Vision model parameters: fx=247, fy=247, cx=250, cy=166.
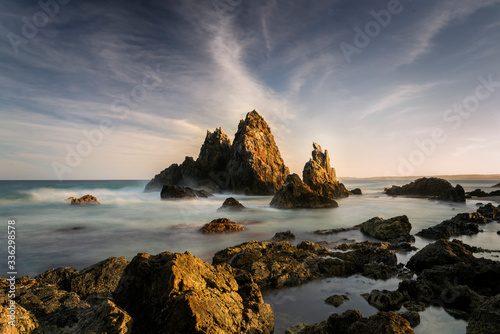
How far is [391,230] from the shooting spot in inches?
475

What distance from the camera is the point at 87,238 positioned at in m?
13.5

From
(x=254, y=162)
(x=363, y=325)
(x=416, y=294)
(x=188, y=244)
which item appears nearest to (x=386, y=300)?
(x=416, y=294)

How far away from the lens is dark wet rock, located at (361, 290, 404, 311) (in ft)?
16.6

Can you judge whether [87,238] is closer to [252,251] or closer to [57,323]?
[252,251]

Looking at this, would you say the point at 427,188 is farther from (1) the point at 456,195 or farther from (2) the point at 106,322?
(2) the point at 106,322

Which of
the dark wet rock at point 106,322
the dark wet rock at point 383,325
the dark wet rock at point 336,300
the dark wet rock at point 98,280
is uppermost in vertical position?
the dark wet rock at point 106,322

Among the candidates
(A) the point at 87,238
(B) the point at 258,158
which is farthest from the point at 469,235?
(B) the point at 258,158

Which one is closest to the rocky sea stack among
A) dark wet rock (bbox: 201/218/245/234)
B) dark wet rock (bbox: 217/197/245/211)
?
dark wet rock (bbox: 217/197/245/211)

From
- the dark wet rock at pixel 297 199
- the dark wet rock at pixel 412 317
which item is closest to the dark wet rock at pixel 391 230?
the dark wet rock at pixel 412 317

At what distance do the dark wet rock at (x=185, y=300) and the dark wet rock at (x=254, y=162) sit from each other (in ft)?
156

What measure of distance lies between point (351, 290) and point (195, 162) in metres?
56.7

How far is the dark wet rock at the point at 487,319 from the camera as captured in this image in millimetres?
3691

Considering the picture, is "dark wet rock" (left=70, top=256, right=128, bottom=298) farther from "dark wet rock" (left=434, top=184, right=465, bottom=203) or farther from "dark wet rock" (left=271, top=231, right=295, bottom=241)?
"dark wet rock" (left=434, top=184, right=465, bottom=203)

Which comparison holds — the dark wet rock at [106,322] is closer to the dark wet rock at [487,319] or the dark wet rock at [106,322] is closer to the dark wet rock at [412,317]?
the dark wet rock at [412,317]
